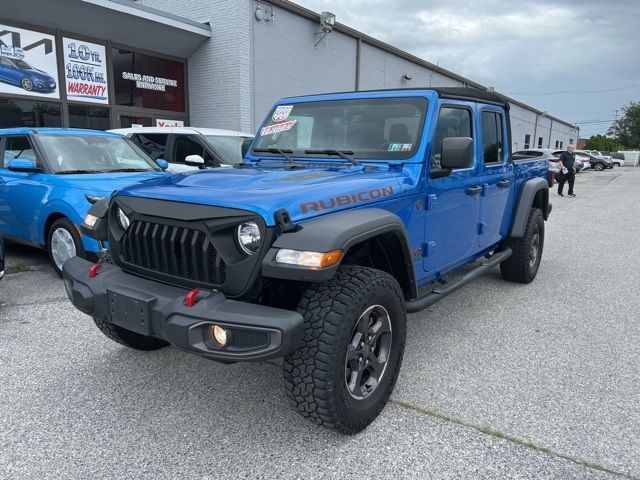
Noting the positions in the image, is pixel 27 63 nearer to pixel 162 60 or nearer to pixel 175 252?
→ pixel 162 60

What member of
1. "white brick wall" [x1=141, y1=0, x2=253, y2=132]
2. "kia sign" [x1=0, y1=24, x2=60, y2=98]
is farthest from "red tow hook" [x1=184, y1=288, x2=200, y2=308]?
"white brick wall" [x1=141, y1=0, x2=253, y2=132]

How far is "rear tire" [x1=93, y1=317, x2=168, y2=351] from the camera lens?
3271 mm

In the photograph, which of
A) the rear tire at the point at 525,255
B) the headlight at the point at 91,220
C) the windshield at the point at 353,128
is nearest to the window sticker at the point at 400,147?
the windshield at the point at 353,128

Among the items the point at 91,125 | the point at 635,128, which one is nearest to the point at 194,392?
the point at 91,125

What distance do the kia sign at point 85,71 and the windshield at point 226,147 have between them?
19.6 ft

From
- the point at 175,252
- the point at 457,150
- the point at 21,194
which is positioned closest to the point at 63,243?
the point at 21,194

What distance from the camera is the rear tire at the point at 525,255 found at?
17.2 ft

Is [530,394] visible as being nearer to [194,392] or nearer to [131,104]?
[194,392]

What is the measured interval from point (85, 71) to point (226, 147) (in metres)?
6.49

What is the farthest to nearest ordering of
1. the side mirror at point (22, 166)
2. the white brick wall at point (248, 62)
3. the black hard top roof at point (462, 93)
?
the white brick wall at point (248, 62) → the side mirror at point (22, 166) → the black hard top roof at point (462, 93)

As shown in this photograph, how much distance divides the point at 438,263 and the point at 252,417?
171cm

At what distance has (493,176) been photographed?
439cm

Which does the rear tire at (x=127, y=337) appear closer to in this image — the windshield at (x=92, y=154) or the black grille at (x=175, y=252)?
the black grille at (x=175, y=252)

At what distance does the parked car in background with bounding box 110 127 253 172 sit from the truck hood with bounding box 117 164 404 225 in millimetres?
4616
